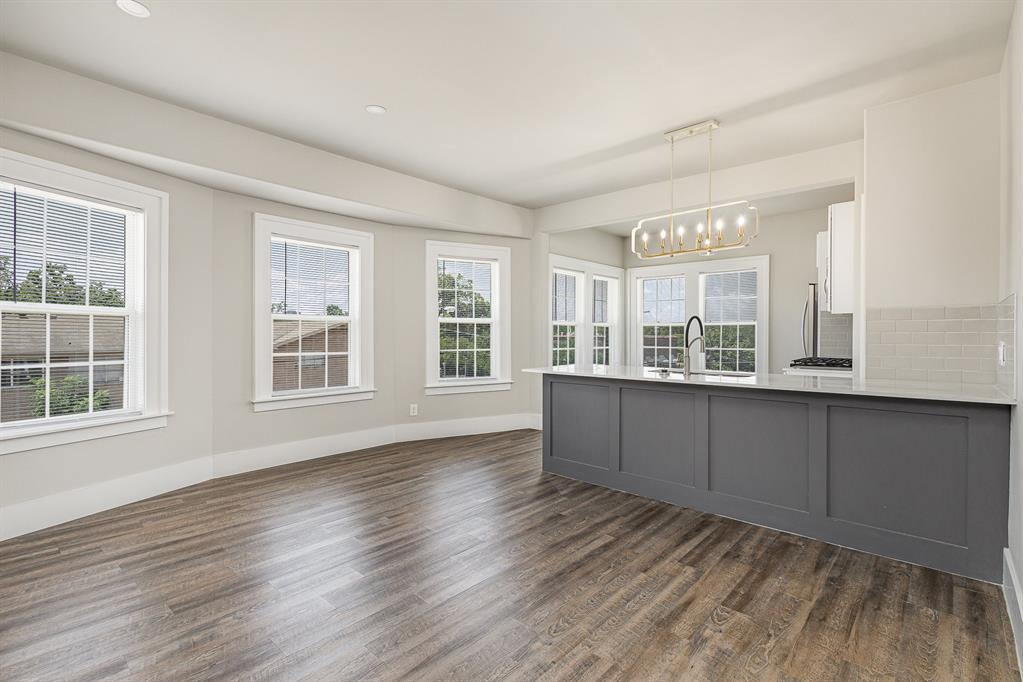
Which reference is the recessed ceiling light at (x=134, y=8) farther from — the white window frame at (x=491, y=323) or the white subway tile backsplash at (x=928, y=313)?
the white subway tile backsplash at (x=928, y=313)

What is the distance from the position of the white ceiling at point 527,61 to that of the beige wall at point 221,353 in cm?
84

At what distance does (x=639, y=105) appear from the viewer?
11.4 feet

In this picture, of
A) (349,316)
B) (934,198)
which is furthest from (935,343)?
(349,316)

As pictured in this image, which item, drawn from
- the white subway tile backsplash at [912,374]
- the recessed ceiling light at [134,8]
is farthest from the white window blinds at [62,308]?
the white subway tile backsplash at [912,374]

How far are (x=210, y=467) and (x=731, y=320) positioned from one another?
242 inches

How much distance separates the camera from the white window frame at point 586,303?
253 inches

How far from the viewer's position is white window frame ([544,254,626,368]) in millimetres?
6422

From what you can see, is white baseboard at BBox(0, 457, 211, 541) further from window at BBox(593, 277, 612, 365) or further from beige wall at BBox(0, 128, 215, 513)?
window at BBox(593, 277, 612, 365)

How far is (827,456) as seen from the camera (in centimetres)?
293

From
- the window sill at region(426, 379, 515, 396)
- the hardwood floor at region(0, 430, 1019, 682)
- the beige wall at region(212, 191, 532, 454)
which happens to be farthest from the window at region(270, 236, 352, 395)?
the hardwood floor at region(0, 430, 1019, 682)

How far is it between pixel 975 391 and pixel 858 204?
183cm

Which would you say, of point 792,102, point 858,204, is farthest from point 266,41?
point 858,204

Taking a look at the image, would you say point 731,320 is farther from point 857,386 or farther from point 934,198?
point 857,386

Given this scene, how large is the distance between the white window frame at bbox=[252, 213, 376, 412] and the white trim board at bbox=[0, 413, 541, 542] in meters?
0.41
